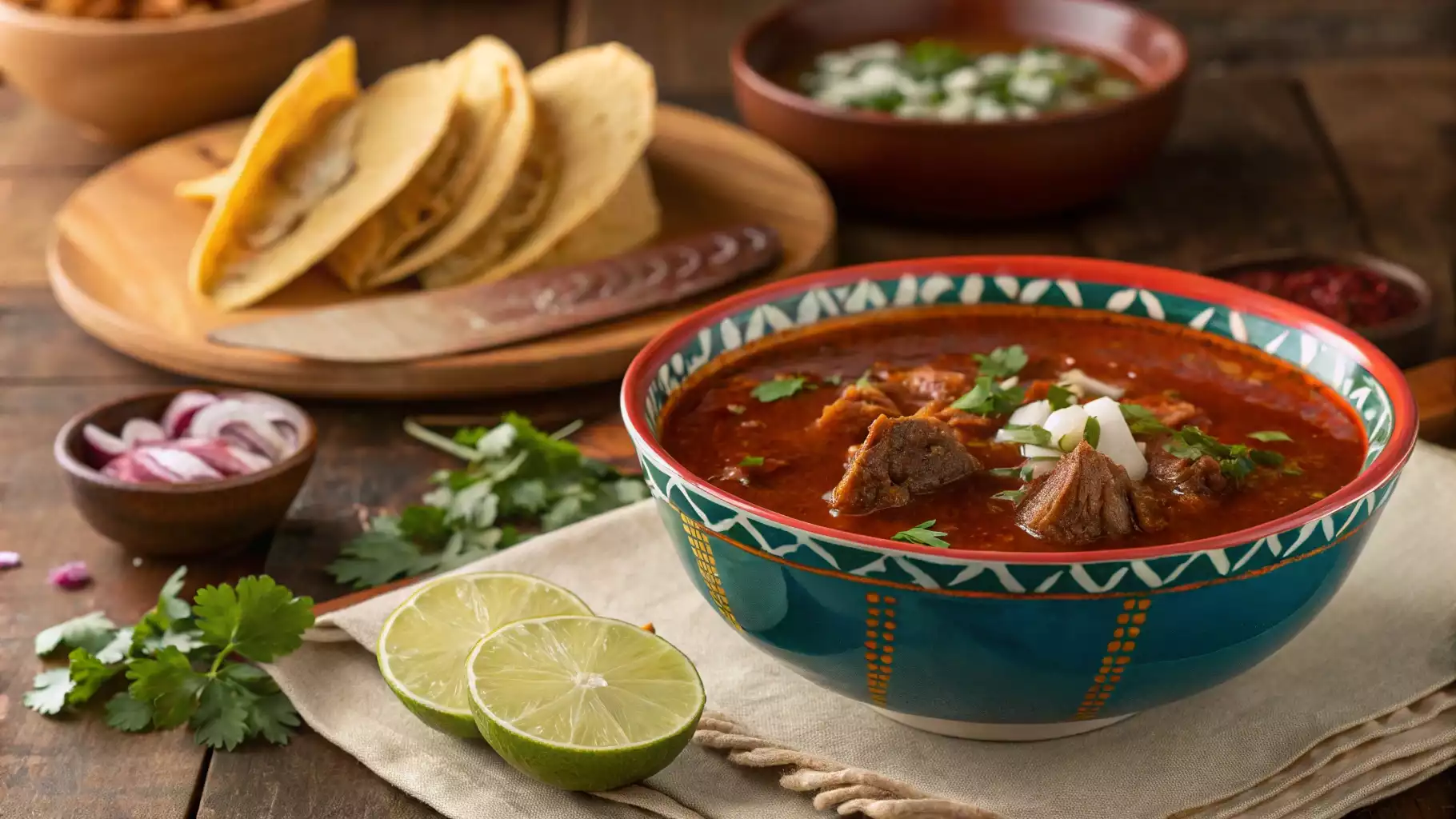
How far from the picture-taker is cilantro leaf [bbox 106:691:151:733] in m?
2.50

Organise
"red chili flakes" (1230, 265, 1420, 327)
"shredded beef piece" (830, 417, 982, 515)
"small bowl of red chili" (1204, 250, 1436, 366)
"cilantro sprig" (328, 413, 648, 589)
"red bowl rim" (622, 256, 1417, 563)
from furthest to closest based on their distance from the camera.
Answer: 1. "red chili flakes" (1230, 265, 1420, 327)
2. "small bowl of red chili" (1204, 250, 1436, 366)
3. "cilantro sprig" (328, 413, 648, 589)
4. "shredded beef piece" (830, 417, 982, 515)
5. "red bowl rim" (622, 256, 1417, 563)

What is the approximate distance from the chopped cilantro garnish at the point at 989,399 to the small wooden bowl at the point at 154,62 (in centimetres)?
293

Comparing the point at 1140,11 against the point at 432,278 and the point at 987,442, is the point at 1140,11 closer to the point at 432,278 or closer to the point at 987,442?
the point at 432,278

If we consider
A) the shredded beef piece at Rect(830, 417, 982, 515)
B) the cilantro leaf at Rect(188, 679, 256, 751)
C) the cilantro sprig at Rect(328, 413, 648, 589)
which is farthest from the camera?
the cilantro sprig at Rect(328, 413, 648, 589)

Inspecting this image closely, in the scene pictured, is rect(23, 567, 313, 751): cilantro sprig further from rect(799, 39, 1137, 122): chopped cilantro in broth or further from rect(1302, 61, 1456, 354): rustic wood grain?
rect(1302, 61, 1456, 354): rustic wood grain

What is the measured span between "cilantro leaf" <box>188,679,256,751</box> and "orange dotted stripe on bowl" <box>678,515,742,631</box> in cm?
74

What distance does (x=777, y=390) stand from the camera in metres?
2.60

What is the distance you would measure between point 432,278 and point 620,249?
18.3 inches

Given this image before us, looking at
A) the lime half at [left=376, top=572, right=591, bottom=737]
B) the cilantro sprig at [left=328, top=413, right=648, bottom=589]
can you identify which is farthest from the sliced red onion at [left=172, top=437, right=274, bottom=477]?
the lime half at [left=376, top=572, right=591, bottom=737]

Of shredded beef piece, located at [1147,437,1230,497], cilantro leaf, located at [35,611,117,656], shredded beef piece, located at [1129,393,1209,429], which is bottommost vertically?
cilantro leaf, located at [35,611,117,656]

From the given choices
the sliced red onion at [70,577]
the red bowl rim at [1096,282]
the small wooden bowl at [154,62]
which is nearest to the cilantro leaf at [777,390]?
the red bowl rim at [1096,282]

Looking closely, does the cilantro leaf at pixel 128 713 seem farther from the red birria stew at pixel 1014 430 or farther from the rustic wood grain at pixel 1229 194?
the rustic wood grain at pixel 1229 194

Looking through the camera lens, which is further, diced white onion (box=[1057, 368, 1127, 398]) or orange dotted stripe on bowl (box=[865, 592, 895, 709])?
diced white onion (box=[1057, 368, 1127, 398])

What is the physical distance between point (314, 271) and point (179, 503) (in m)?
1.31
